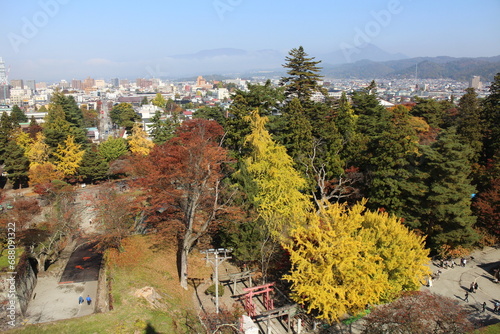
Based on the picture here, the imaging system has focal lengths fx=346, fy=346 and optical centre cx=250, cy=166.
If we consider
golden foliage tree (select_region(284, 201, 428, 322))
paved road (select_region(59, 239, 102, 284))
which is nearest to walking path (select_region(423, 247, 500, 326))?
golden foliage tree (select_region(284, 201, 428, 322))

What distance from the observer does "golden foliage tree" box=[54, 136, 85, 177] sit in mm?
27375

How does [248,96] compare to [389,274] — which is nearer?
[389,274]

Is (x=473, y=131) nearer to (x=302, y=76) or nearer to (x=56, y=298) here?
(x=302, y=76)

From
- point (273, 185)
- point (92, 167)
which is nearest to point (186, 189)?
point (273, 185)

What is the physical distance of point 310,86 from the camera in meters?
22.3

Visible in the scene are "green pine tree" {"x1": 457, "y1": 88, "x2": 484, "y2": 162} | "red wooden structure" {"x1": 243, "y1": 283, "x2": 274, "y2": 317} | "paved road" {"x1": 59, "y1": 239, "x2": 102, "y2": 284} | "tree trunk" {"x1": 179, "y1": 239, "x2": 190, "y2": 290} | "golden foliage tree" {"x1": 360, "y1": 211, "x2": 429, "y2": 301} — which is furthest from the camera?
"green pine tree" {"x1": 457, "y1": 88, "x2": 484, "y2": 162}

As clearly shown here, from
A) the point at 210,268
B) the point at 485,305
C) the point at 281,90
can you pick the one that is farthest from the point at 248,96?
the point at 485,305

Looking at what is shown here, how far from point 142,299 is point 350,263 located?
6838 millimetres

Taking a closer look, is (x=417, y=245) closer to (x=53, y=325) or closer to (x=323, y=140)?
(x=323, y=140)

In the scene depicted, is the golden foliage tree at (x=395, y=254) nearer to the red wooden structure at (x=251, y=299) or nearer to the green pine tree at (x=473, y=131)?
the red wooden structure at (x=251, y=299)

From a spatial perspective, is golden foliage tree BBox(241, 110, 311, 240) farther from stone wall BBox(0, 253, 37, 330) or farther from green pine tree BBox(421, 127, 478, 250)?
stone wall BBox(0, 253, 37, 330)

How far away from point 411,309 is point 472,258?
9.71 m

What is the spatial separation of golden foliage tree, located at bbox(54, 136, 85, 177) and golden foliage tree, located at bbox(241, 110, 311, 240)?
1791 centimetres

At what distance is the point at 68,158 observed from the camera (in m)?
27.6
